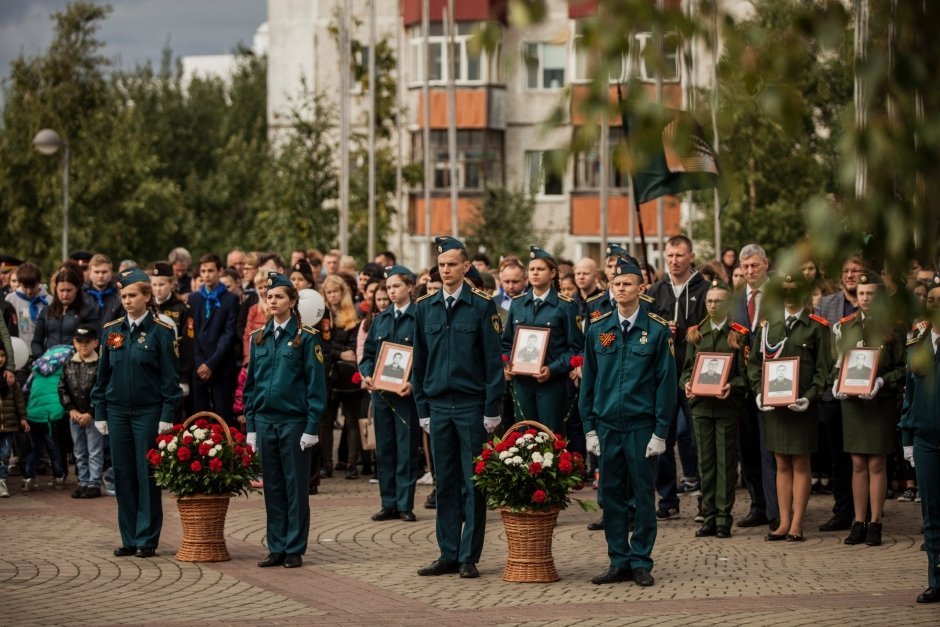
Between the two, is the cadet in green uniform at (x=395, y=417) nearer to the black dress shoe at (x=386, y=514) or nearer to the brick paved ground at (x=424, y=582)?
the black dress shoe at (x=386, y=514)

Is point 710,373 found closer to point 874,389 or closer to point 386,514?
point 874,389

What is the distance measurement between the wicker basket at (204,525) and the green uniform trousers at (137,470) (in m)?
0.34

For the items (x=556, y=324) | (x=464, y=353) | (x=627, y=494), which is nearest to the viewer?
(x=627, y=494)

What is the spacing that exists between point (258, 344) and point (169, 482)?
1.26 m

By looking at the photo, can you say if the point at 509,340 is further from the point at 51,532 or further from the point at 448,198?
the point at 448,198

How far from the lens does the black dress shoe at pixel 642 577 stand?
10.8 m

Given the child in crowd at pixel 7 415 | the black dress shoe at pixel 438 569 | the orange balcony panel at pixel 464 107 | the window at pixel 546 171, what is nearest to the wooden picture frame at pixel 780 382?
the window at pixel 546 171

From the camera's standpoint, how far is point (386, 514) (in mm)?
14219

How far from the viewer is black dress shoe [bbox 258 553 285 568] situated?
11.7m

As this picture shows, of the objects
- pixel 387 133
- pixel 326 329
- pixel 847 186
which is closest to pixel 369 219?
pixel 387 133

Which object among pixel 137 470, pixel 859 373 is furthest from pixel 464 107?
pixel 137 470

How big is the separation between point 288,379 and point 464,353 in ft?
4.67

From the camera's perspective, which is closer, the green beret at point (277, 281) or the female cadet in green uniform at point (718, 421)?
the green beret at point (277, 281)

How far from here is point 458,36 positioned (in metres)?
50.4
